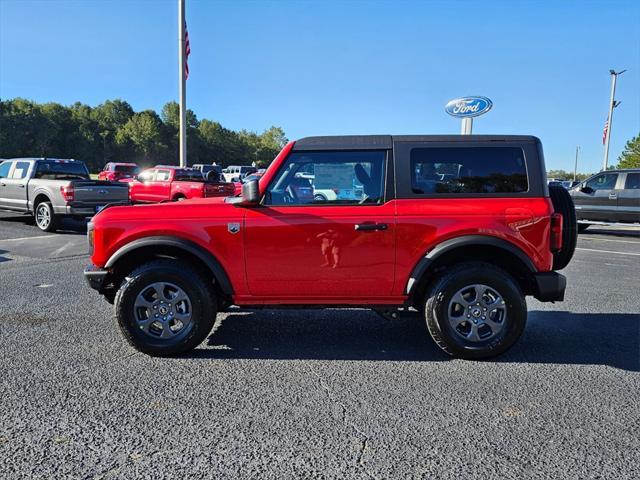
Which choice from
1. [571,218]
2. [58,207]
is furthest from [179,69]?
[571,218]

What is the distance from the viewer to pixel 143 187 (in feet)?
59.6

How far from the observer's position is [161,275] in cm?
389

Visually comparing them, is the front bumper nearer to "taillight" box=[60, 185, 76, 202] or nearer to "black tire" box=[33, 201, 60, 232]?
"taillight" box=[60, 185, 76, 202]

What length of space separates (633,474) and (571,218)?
90.7 inches

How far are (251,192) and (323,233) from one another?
0.68 meters

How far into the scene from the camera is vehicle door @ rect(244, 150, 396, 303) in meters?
3.84

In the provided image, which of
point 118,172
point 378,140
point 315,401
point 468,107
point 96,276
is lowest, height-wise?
point 315,401

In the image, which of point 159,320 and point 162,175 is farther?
point 162,175

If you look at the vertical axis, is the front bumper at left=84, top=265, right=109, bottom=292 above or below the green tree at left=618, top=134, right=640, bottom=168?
below

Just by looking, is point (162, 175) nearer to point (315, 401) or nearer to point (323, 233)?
point (323, 233)

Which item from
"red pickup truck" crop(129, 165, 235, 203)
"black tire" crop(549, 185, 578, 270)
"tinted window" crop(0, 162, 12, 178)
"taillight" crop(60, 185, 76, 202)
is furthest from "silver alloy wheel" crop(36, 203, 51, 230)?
"black tire" crop(549, 185, 578, 270)

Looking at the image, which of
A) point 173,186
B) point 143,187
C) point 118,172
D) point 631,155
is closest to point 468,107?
point 173,186

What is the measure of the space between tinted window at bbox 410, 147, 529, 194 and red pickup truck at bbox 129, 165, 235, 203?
1314 centimetres

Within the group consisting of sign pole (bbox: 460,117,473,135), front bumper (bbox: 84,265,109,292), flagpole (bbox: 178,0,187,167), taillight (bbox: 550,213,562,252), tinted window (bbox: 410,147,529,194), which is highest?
flagpole (bbox: 178,0,187,167)
